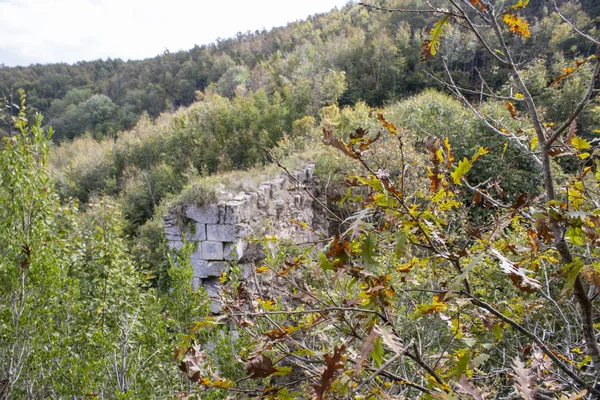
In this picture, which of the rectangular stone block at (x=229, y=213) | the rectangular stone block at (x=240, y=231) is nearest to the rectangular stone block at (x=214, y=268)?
the rectangular stone block at (x=240, y=231)

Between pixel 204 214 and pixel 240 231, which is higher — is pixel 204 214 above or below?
above

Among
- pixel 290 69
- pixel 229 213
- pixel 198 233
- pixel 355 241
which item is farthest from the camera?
pixel 290 69

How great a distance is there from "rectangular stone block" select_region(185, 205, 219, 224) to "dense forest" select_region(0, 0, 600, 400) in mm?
147

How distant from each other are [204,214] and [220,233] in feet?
1.15

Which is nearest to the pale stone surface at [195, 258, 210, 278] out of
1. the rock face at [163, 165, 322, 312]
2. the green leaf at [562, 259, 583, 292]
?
the rock face at [163, 165, 322, 312]

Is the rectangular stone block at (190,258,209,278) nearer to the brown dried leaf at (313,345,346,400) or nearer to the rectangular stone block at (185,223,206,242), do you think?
the rectangular stone block at (185,223,206,242)

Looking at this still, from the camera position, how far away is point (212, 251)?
16.1ft

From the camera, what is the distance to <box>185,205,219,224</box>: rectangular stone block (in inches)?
193

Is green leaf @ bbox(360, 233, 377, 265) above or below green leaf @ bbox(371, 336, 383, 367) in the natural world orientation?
above

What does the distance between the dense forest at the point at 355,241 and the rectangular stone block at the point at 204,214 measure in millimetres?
147

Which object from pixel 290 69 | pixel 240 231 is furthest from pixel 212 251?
pixel 290 69

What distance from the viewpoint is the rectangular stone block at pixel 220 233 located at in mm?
4860

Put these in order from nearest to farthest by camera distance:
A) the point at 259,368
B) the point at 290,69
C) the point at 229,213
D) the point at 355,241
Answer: the point at 259,368
the point at 355,241
the point at 229,213
the point at 290,69

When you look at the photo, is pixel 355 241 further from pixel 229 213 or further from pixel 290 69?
pixel 290 69
